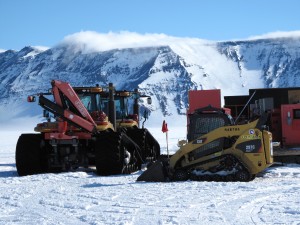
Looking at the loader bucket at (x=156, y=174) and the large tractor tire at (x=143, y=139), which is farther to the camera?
the large tractor tire at (x=143, y=139)

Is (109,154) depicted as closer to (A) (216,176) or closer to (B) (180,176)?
(B) (180,176)

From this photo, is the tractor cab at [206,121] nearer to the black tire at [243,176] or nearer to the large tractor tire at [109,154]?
the large tractor tire at [109,154]

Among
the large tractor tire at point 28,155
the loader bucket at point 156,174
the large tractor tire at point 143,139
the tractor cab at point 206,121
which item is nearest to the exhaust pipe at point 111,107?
the large tractor tire at point 143,139

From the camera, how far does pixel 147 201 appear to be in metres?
9.88

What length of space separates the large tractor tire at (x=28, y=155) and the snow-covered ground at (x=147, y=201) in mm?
2050

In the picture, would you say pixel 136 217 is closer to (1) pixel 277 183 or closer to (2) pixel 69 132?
(1) pixel 277 183

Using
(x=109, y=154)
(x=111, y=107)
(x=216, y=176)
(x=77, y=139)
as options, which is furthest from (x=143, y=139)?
(x=216, y=176)

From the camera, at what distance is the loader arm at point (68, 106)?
607 inches

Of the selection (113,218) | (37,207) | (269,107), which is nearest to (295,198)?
(113,218)

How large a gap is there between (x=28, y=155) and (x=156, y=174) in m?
4.35

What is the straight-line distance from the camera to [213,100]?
24.7 m

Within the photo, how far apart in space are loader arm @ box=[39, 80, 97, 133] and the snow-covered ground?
206 centimetres

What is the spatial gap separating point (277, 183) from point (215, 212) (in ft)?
13.0

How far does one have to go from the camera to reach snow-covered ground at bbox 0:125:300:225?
830 centimetres
